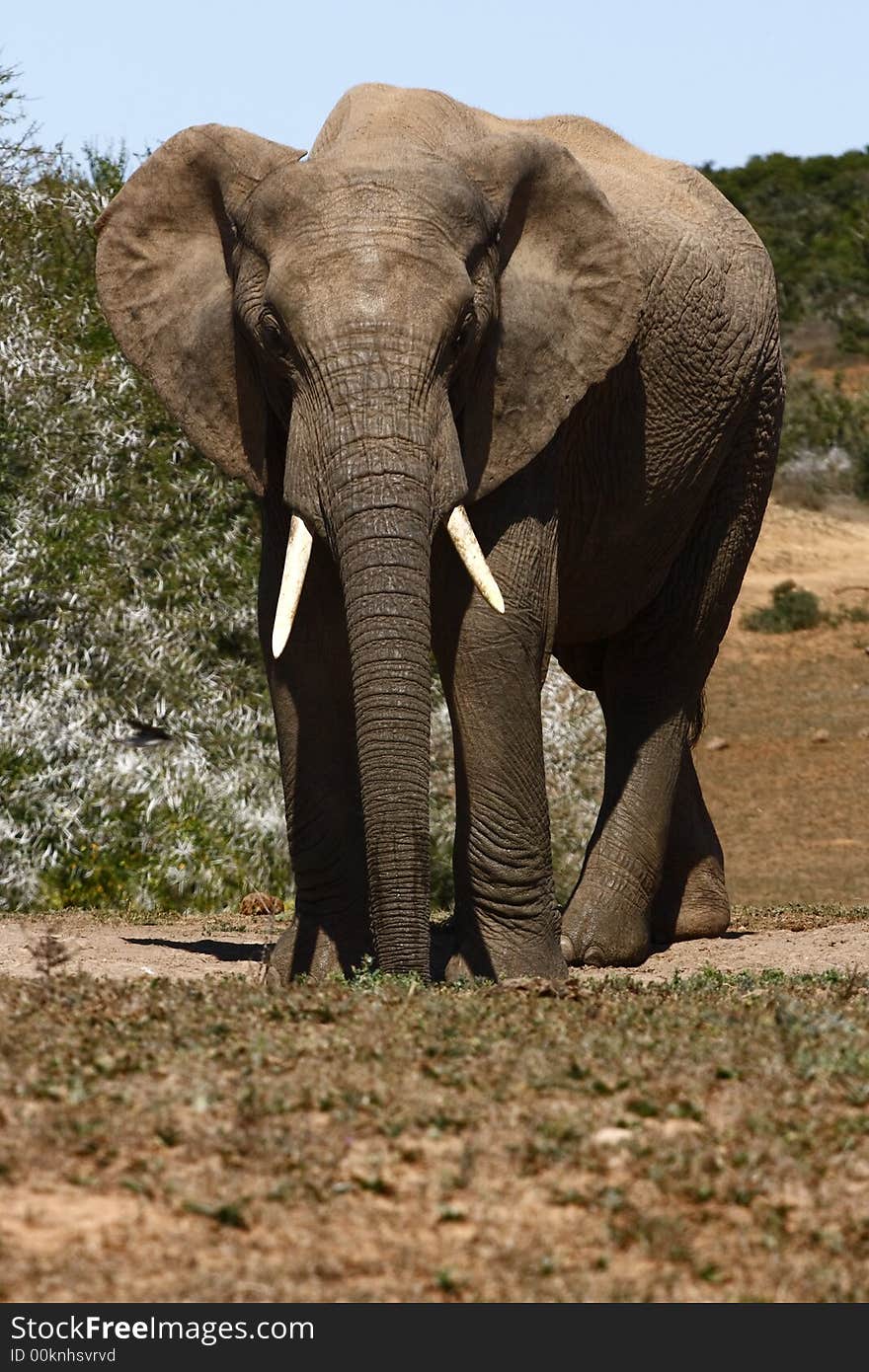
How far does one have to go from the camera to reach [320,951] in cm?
784

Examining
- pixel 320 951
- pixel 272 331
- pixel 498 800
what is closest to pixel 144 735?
pixel 320 951

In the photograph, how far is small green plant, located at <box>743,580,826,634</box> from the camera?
2745cm

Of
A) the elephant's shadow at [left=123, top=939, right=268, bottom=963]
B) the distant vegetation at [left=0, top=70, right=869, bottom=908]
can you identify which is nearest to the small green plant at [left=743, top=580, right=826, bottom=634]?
the distant vegetation at [left=0, top=70, right=869, bottom=908]

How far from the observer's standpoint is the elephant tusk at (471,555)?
6895mm

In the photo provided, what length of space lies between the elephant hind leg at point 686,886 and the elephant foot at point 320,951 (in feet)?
9.22

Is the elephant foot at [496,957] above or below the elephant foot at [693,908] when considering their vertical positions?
below

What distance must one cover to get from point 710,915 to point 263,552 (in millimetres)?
3599

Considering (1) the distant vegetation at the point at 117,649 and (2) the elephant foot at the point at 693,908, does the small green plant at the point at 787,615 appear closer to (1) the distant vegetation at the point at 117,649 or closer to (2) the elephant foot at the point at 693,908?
(1) the distant vegetation at the point at 117,649

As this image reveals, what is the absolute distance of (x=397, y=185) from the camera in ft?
22.4

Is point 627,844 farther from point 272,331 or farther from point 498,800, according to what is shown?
point 272,331

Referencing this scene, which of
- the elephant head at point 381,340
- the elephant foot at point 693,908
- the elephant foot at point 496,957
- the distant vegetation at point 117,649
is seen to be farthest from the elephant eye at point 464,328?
the distant vegetation at point 117,649
